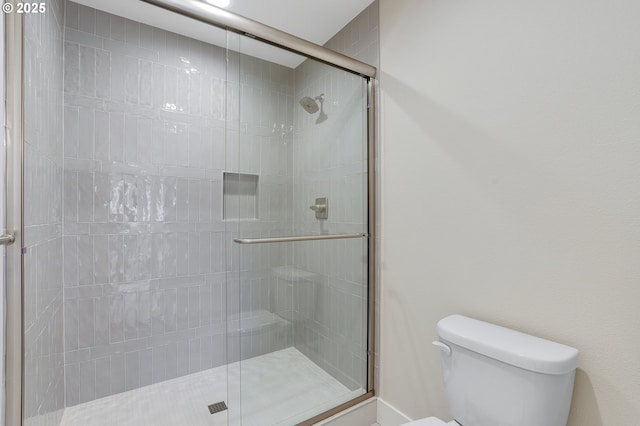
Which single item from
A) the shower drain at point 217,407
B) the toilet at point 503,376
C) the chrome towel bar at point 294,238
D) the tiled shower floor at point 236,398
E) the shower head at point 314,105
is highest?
the shower head at point 314,105

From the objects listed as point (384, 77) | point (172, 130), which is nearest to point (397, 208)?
point (384, 77)

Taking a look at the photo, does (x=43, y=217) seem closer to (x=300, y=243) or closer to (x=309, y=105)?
(x=300, y=243)

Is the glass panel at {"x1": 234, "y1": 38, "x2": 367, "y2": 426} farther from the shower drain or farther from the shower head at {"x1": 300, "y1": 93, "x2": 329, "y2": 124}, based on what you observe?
the shower drain

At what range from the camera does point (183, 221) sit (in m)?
2.24

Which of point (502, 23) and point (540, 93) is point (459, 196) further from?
point (502, 23)

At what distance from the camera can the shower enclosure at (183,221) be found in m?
1.38

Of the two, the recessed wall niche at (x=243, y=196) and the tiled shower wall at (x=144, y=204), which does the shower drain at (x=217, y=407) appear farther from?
the recessed wall niche at (x=243, y=196)

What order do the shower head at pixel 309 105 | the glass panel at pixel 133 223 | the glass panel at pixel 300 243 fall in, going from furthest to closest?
the glass panel at pixel 133 223
the shower head at pixel 309 105
the glass panel at pixel 300 243

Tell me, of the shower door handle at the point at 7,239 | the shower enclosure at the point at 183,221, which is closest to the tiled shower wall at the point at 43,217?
the shower enclosure at the point at 183,221

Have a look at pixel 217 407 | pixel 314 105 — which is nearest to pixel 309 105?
pixel 314 105

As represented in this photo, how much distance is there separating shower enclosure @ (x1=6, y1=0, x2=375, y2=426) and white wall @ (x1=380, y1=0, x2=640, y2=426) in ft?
0.93

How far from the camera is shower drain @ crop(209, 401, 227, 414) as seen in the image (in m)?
1.86

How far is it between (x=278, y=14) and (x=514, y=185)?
5.71 feet

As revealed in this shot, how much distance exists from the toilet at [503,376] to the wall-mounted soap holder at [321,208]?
82cm
